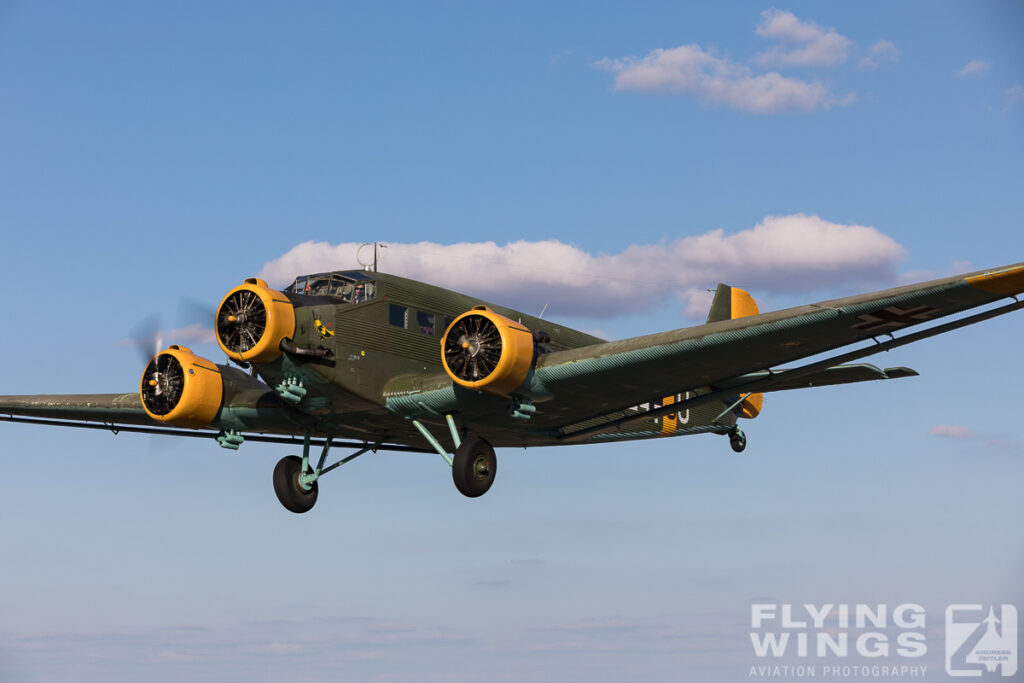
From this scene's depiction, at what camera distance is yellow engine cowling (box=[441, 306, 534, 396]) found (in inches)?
904

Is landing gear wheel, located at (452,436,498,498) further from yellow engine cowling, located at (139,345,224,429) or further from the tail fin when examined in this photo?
the tail fin

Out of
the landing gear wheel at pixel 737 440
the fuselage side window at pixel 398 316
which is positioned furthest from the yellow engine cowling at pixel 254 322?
the landing gear wheel at pixel 737 440

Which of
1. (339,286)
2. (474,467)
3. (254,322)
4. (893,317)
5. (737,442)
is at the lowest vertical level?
(474,467)

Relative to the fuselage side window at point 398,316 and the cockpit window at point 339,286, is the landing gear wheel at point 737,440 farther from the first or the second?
the cockpit window at point 339,286

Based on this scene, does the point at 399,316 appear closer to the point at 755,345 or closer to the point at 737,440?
the point at 755,345

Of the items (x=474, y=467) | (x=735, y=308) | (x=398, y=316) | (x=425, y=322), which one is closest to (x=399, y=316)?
(x=398, y=316)

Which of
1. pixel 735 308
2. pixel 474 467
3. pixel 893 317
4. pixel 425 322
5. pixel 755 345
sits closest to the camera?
pixel 893 317

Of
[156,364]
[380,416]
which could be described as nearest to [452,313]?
[380,416]

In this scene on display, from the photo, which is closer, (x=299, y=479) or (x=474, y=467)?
(x=474, y=467)

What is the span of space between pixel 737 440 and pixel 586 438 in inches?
247

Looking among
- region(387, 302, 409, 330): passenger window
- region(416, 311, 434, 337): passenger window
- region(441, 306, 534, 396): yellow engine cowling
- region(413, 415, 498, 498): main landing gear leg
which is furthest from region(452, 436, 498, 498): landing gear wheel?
region(387, 302, 409, 330): passenger window

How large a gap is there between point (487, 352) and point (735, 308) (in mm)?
12433

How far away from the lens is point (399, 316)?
2534cm

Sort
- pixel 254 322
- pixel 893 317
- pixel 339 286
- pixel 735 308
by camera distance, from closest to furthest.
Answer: pixel 893 317 < pixel 254 322 < pixel 339 286 < pixel 735 308
